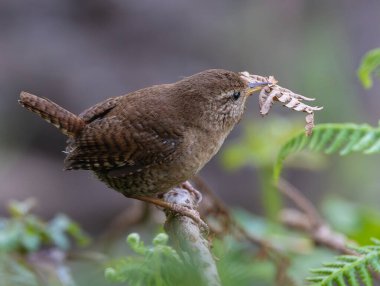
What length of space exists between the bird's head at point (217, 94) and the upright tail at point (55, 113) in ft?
1.81

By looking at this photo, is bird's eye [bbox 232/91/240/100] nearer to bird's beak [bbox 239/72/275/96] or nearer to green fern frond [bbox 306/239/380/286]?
bird's beak [bbox 239/72/275/96]

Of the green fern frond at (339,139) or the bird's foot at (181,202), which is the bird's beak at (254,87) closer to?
the green fern frond at (339,139)

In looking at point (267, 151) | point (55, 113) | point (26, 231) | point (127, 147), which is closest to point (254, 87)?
point (127, 147)

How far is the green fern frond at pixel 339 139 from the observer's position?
247cm

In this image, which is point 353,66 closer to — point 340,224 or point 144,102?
point 340,224

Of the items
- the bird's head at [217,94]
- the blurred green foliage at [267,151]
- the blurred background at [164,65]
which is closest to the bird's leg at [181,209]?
the bird's head at [217,94]

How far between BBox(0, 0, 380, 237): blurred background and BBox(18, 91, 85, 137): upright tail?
347 centimetres

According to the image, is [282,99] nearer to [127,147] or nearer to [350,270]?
[350,270]

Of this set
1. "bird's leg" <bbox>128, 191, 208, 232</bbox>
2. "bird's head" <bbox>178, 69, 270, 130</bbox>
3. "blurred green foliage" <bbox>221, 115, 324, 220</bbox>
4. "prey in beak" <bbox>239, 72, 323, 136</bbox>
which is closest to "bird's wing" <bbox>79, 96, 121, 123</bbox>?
"bird's head" <bbox>178, 69, 270, 130</bbox>

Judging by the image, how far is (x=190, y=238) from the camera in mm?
2172

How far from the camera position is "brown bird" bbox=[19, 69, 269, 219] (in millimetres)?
3254

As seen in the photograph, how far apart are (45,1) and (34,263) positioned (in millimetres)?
5843

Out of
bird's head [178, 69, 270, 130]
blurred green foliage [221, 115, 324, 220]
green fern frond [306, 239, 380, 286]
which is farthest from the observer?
blurred green foliage [221, 115, 324, 220]

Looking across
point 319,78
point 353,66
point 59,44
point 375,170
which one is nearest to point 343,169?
point 375,170
